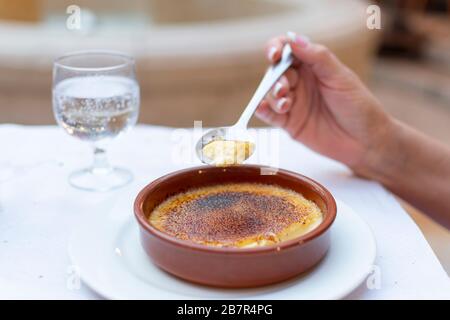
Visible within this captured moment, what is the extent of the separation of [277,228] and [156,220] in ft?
0.42

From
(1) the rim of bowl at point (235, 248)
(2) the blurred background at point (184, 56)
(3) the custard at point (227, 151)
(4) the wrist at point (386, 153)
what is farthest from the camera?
(2) the blurred background at point (184, 56)

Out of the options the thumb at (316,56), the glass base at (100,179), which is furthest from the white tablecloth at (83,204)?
the thumb at (316,56)

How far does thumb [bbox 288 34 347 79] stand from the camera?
2.90 feet

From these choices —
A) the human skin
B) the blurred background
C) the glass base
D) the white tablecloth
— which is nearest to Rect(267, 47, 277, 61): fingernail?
the human skin

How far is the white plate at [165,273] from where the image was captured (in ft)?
1.74

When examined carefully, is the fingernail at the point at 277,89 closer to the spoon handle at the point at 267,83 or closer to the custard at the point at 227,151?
the spoon handle at the point at 267,83

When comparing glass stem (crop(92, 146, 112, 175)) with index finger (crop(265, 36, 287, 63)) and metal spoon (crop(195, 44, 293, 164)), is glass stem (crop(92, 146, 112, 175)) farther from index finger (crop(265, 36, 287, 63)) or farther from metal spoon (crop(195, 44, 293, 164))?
index finger (crop(265, 36, 287, 63))

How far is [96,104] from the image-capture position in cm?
82

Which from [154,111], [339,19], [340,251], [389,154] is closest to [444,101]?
[339,19]

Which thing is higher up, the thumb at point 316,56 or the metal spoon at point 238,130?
the thumb at point 316,56

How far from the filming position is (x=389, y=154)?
2.92 feet

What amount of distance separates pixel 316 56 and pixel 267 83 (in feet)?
0.28

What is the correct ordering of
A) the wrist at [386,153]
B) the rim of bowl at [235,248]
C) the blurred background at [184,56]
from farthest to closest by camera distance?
the blurred background at [184,56], the wrist at [386,153], the rim of bowl at [235,248]

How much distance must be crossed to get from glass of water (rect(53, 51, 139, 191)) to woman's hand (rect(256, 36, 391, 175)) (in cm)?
22
